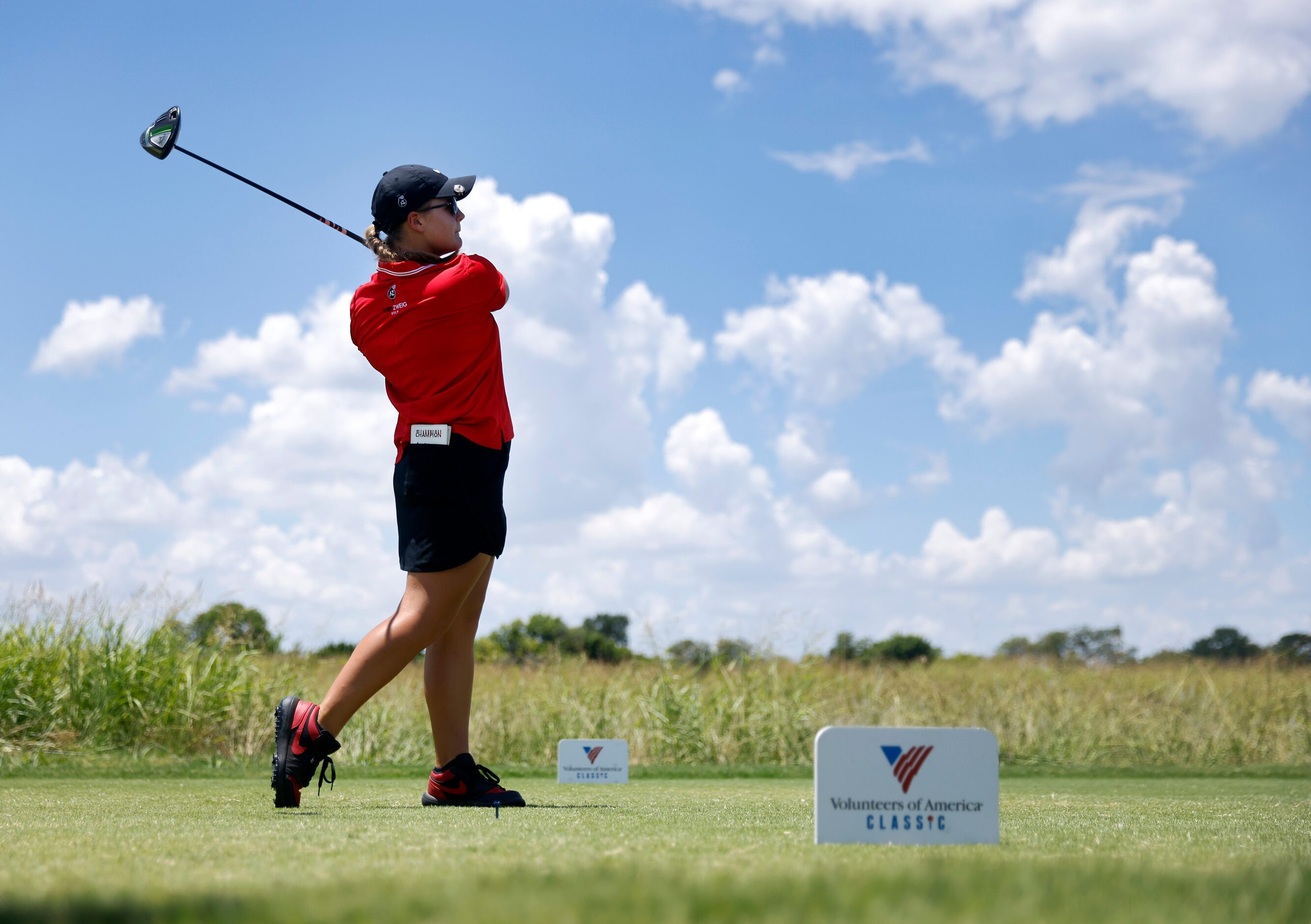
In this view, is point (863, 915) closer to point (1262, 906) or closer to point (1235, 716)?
point (1262, 906)

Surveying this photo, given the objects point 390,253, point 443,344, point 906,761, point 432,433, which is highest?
point 390,253

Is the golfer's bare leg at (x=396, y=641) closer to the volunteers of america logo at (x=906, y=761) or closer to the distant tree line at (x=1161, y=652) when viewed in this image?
the volunteers of america logo at (x=906, y=761)

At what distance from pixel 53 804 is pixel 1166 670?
12.3 m

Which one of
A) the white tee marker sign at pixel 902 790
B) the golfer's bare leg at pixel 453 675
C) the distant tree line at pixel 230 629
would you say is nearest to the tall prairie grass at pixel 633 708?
the distant tree line at pixel 230 629

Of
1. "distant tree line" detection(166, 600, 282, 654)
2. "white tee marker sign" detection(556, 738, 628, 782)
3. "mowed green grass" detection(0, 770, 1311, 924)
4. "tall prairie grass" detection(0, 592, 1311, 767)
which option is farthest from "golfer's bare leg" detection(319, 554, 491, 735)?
"distant tree line" detection(166, 600, 282, 654)

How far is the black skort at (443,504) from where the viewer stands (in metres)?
3.48

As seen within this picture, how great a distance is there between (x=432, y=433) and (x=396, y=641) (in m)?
0.67

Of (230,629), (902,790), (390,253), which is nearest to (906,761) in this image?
(902,790)

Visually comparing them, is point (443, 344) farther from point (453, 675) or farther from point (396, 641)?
point (453, 675)

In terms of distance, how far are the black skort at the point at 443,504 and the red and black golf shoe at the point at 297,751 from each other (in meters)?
0.56

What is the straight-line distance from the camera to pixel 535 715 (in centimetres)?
1002

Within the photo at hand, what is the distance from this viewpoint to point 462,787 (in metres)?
3.75

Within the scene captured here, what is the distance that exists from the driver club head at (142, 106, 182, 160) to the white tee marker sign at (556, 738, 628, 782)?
3208 mm

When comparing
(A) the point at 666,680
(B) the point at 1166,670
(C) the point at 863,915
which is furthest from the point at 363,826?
(B) the point at 1166,670
